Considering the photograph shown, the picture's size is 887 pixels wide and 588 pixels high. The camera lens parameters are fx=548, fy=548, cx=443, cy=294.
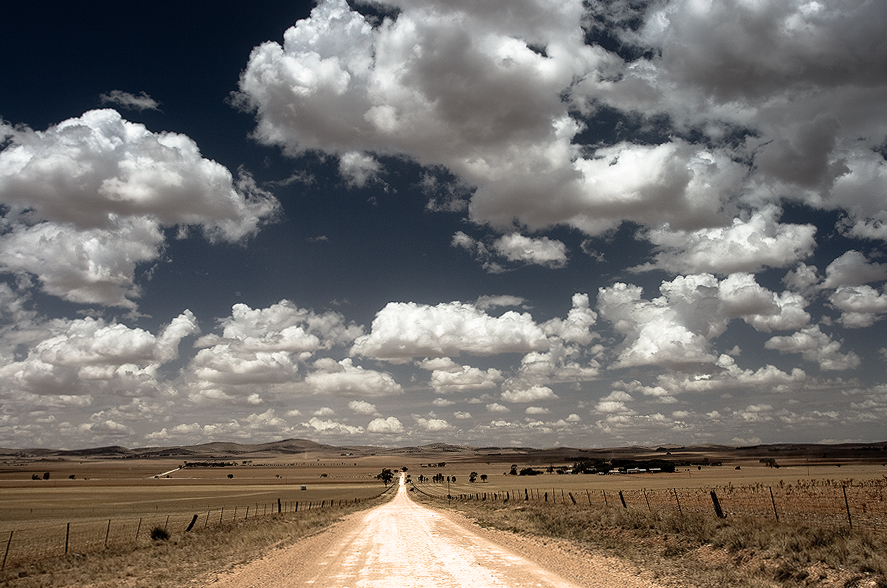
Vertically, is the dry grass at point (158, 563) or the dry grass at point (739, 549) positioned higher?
the dry grass at point (739, 549)

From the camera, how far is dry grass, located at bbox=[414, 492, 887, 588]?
14.0 metres

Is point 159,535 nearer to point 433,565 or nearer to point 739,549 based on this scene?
point 433,565

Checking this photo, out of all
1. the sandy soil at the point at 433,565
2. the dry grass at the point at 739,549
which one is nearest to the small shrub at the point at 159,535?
the sandy soil at the point at 433,565

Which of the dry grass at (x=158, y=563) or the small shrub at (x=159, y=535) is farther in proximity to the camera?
the small shrub at (x=159, y=535)

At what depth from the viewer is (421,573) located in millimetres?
16266

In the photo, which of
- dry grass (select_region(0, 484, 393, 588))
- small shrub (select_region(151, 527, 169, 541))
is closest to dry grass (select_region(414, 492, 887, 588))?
dry grass (select_region(0, 484, 393, 588))

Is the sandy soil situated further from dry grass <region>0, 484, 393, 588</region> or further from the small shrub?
the small shrub

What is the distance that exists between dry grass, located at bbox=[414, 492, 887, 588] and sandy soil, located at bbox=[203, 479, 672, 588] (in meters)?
1.64

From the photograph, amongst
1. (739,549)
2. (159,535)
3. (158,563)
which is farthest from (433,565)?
(159,535)

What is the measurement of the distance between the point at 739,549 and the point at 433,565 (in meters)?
9.69

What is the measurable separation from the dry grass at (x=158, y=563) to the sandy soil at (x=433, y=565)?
1307mm

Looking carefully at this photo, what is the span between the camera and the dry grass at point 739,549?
45.9 ft

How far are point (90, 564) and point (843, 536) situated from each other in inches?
1015

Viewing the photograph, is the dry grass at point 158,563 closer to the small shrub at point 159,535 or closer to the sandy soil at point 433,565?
the small shrub at point 159,535
